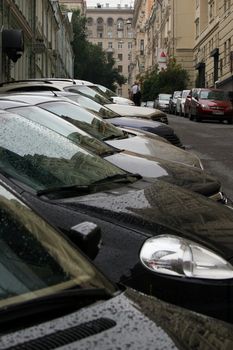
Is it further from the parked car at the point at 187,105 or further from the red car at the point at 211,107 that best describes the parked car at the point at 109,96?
the parked car at the point at 187,105

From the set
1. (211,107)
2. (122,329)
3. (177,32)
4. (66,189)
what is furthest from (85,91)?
(177,32)

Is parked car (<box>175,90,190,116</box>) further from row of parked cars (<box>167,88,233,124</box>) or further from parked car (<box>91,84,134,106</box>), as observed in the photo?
parked car (<box>91,84,134,106</box>)

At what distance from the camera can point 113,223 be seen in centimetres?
370

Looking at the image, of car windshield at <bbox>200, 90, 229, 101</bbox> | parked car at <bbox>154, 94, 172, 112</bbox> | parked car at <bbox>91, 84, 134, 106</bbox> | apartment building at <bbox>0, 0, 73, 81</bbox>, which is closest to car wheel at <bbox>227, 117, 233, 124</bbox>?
car windshield at <bbox>200, 90, 229, 101</bbox>

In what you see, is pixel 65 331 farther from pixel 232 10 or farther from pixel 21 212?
pixel 232 10

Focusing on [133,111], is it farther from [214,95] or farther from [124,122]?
[214,95]

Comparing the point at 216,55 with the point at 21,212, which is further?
the point at 216,55

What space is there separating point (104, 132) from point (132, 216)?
3.89m

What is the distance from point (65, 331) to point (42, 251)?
1.72 ft

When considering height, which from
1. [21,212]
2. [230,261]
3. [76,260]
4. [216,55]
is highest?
[216,55]

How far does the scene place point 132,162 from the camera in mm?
6035

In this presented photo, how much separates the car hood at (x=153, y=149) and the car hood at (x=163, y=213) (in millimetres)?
2653

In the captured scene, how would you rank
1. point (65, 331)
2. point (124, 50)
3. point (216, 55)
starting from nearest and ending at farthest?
point (65, 331)
point (216, 55)
point (124, 50)

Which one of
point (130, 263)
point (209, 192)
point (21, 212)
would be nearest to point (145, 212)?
point (130, 263)
